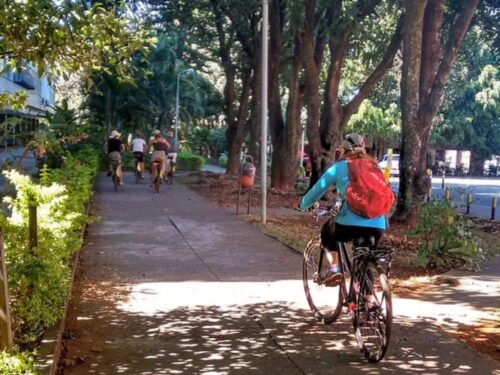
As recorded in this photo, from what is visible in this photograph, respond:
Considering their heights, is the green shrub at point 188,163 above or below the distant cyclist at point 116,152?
below

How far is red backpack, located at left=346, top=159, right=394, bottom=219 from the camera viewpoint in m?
5.09

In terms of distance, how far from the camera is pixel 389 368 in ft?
15.5

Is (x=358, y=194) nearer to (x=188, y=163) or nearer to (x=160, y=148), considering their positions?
(x=160, y=148)

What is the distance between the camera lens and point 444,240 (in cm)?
889

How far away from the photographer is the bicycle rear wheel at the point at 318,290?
5.82 meters

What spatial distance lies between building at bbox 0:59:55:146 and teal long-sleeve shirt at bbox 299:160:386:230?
233 cm

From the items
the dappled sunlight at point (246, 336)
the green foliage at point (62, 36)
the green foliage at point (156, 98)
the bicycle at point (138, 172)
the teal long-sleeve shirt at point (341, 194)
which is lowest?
the dappled sunlight at point (246, 336)

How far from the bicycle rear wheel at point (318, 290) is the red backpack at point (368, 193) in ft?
2.84

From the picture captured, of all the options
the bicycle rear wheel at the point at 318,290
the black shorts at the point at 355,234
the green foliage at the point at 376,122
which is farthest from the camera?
the green foliage at the point at 376,122

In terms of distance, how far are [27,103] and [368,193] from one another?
349 centimetres

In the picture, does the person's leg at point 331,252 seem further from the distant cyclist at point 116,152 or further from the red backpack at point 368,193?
the distant cyclist at point 116,152

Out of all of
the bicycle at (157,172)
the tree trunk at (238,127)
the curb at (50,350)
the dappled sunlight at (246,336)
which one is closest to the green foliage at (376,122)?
the tree trunk at (238,127)

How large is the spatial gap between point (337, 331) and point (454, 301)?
70.8 inches

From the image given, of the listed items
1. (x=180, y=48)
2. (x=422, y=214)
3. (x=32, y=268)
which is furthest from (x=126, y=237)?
(x=180, y=48)
